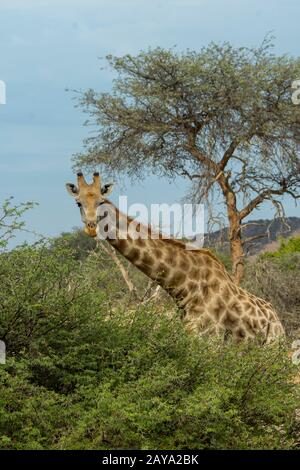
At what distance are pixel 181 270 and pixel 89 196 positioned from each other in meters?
1.34

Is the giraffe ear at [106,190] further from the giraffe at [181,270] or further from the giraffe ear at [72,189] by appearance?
the giraffe ear at [72,189]

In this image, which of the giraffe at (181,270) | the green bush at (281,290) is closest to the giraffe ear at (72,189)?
the giraffe at (181,270)

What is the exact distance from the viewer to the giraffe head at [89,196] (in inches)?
355

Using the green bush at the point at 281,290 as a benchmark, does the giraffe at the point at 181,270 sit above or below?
above

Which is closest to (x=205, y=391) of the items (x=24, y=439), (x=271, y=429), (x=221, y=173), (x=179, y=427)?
(x=179, y=427)

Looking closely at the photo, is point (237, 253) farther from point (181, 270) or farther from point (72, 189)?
point (72, 189)

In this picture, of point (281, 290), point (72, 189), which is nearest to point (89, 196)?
point (72, 189)

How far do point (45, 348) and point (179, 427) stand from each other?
54.0 inches

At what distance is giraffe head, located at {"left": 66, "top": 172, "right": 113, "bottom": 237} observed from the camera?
9.01 meters

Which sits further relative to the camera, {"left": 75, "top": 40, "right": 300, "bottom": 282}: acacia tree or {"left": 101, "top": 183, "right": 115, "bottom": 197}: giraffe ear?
{"left": 75, "top": 40, "right": 300, "bottom": 282}: acacia tree

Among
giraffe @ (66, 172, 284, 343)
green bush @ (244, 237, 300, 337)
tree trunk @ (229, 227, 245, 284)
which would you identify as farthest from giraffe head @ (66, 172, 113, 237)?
tree trunk @ (229, 227, 245, 284)

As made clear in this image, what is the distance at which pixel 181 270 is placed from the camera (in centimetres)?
973

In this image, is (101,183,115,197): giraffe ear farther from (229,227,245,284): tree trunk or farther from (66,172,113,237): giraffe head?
(229,227,245,284): tree trunk
